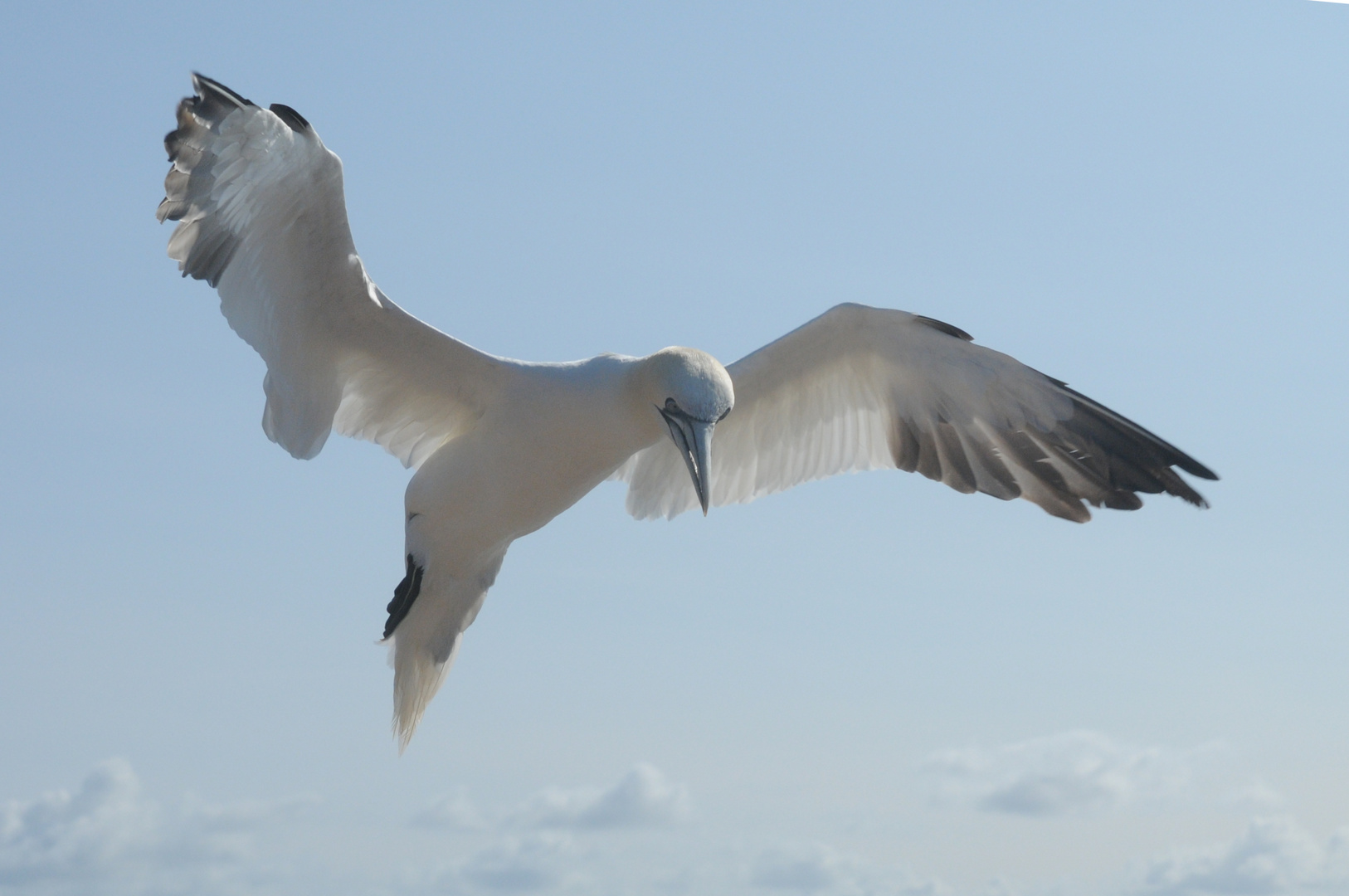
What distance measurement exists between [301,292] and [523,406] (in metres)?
1.23

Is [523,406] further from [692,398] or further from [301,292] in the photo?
[301,292]

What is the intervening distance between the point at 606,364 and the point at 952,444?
90.4 inches

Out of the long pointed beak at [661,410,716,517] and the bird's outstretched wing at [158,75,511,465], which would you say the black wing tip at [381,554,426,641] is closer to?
the bird's outstretched wing at [158,75,511,465]

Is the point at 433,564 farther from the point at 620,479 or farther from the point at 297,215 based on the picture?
the point at 297,215

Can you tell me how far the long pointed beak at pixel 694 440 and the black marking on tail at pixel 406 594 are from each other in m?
1.83

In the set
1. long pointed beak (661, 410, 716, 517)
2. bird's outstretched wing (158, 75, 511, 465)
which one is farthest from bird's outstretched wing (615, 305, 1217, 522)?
long pointed beak (661, 410, 716, 517)

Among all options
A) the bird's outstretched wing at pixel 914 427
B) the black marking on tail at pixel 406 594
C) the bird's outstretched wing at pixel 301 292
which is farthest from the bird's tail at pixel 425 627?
the bird's outstretched wing at pixel 914 427

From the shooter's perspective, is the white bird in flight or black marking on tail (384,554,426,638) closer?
the white bird in flight

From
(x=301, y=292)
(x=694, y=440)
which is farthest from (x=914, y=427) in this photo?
(x=301, y=292)

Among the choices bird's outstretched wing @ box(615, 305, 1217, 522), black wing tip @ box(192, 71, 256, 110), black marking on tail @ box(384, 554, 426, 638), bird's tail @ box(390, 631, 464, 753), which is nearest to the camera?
black wing tip @ box(192, 71, 256, 110)

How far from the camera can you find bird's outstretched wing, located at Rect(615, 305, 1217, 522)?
328 inches

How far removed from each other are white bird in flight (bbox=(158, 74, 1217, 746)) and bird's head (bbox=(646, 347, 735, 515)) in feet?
0.04

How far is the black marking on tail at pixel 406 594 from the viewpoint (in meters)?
8.05

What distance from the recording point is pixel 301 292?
7473 millimetres
